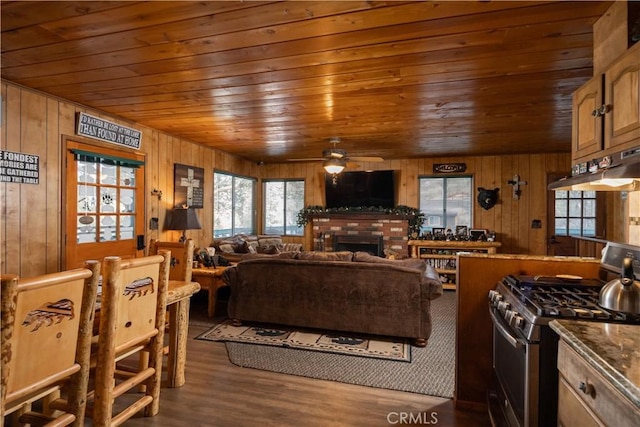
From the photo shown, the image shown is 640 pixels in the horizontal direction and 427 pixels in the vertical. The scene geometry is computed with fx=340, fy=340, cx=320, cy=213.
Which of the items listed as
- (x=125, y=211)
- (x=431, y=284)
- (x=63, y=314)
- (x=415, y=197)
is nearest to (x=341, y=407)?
(x=431, y=284)

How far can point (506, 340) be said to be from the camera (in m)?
1.87

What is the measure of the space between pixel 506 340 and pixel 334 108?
264cm

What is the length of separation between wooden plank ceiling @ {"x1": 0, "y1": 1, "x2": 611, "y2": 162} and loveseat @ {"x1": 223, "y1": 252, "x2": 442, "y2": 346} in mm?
1669

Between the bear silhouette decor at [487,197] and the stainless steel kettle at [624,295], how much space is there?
514cm

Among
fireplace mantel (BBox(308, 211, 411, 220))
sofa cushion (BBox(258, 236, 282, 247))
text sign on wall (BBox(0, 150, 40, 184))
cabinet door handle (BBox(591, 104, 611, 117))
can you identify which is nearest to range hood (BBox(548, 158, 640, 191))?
cabinet door handle (BBox(591, 104, 611, 117))

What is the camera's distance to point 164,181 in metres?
4.87

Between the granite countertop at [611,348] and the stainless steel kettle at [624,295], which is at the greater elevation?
the stainless steel kettle at [624,295]

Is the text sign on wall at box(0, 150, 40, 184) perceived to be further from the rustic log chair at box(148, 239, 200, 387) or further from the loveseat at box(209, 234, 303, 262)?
the loveseat at box(209, 234, 303, 262)

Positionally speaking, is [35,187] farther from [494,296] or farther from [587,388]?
[587,388]

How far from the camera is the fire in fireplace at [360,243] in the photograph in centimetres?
663

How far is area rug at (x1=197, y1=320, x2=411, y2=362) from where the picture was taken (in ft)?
10.7

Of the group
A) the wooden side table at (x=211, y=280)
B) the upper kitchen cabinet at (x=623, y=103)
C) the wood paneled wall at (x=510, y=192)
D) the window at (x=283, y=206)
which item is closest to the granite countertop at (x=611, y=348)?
the upper kitchen cabinet at (x=623, y=103)

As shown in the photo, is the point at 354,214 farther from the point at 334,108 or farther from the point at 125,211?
the point at 125,211

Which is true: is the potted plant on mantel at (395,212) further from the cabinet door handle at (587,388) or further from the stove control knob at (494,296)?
the cabinet door handle at (587,388)
